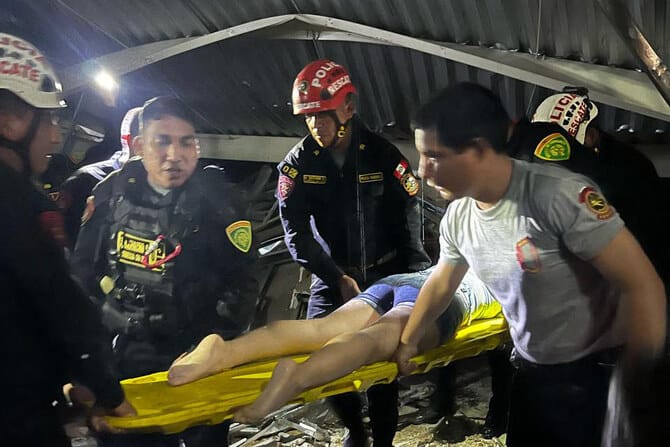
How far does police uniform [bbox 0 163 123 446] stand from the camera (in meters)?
0.95

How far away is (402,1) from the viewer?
3.63 feet

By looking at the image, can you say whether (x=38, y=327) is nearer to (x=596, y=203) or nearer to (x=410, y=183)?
(x=410, y=183)

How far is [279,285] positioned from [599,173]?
593 millimetres

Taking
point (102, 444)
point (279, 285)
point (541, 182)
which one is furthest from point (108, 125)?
point (541, 182)

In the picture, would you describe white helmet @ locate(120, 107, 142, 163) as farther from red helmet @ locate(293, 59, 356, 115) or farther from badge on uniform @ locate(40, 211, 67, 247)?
red helmet @ locate(293, 59, 356, 115)

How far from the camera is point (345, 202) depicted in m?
1.14

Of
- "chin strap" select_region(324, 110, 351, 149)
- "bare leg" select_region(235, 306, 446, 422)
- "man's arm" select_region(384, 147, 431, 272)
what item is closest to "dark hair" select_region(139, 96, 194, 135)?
"chin strap" select_region(324, 110, 351, 149)

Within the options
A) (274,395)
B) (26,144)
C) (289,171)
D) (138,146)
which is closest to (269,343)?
(274,395)

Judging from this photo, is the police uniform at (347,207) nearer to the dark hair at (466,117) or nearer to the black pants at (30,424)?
the dark hair at (466,117)

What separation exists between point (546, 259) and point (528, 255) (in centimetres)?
3

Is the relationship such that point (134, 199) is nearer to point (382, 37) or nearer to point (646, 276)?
point (382, 37)

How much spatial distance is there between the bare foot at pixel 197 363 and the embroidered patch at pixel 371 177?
1.24 feet

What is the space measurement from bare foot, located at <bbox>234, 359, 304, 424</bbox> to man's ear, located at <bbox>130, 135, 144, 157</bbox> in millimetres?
436

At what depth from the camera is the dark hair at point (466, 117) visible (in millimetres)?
1014
